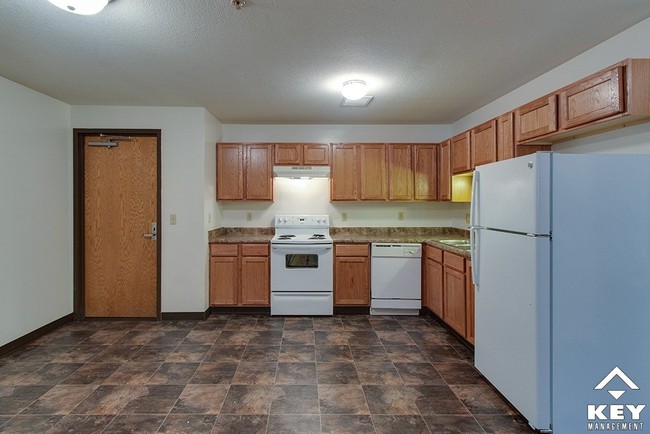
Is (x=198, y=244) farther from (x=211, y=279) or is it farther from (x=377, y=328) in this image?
(x=377, y=328)

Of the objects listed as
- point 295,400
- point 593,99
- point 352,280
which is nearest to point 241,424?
point 295,400

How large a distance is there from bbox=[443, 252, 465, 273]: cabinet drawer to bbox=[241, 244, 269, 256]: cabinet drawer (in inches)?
79.5

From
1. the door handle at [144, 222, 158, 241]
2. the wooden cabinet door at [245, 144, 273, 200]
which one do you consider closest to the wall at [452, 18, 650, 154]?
the wooden cabinet door at [245, 144, 273, 200]

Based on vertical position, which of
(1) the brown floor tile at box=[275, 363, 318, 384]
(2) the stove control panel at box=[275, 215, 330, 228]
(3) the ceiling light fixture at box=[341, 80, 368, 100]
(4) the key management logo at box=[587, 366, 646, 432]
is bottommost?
(1) the brown floor tile at box=[275, 363, 318, 384]

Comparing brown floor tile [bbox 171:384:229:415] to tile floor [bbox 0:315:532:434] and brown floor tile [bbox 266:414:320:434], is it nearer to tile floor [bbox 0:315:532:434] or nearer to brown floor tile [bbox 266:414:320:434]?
tile floor [bbox 0:315:532:434]

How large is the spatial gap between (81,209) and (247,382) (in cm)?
284

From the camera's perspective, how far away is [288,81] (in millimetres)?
2961

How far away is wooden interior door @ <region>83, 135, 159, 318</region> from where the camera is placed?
12.3 ft

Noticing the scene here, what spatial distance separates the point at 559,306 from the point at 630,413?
2.32 ft

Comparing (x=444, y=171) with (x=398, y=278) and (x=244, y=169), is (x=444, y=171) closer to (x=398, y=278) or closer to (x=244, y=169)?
(x=398, y=278)

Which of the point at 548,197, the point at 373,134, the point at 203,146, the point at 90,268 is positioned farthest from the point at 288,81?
the point at 90,268

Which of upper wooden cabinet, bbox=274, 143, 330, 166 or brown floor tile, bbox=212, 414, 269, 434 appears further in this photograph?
upper wooden cabinet, bbox=274, 143, 330, 166

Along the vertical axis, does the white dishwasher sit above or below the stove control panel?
below

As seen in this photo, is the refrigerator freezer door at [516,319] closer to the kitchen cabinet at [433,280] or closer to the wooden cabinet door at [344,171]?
the kitchen cabinet at [433,280]
